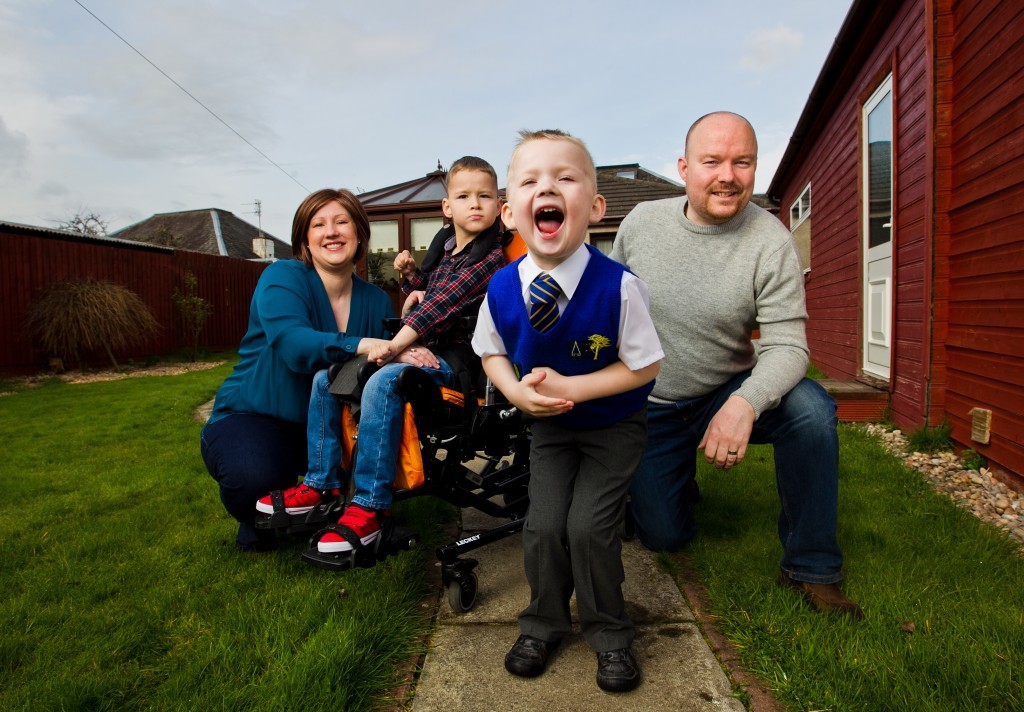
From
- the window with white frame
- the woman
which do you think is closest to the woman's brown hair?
the woman

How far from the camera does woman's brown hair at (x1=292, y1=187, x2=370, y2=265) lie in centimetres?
271

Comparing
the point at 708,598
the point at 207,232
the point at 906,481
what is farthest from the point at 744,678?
the point at 207,232

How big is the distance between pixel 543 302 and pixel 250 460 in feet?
4.95

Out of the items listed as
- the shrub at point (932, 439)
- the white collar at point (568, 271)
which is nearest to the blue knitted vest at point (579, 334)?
the white collar at point (568, 271)

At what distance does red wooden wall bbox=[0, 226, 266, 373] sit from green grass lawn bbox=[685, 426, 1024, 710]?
11.4 m

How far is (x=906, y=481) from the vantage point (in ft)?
11.6

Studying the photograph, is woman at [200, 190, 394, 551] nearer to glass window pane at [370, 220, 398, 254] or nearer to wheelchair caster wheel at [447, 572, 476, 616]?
wheelchair caster wheel at [447, 572, 476, 616]

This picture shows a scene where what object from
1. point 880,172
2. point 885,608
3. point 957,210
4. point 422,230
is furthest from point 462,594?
point 422,230

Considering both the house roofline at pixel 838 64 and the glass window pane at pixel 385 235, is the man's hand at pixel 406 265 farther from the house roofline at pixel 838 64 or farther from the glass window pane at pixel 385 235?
the glass window pane at pixel 385 235

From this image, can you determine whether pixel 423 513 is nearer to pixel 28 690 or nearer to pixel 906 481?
pixel 28 690

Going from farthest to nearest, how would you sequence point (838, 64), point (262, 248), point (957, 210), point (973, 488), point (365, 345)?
Answer: point (262, 248) < point (838, 64) < point (957, 210) < point (973, 488) < point (365, 345)

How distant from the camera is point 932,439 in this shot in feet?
14.4

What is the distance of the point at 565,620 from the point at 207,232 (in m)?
35.3

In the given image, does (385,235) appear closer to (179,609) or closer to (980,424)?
(980,424)
